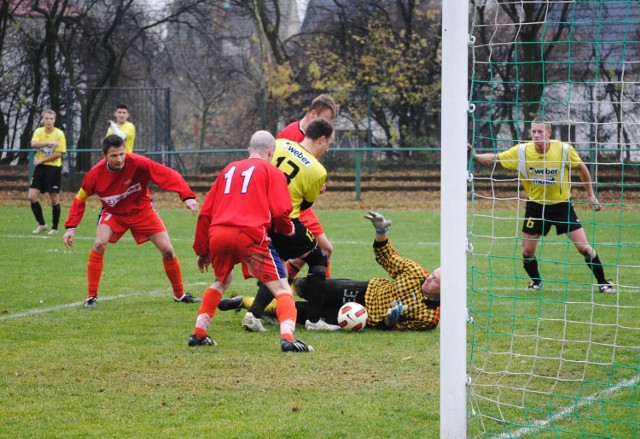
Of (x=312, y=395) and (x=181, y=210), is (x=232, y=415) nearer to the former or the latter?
(x=312, y=395)

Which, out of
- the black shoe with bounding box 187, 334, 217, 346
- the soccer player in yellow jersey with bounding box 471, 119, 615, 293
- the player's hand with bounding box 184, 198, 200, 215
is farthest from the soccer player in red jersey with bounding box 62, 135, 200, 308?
the soccer player in yellow jersey with bounding box 471, 119, 615, 293

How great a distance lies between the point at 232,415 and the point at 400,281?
2.73 m

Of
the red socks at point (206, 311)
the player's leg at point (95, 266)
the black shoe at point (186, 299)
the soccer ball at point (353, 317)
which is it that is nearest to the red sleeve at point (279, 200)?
the red socks at point (206, 311)

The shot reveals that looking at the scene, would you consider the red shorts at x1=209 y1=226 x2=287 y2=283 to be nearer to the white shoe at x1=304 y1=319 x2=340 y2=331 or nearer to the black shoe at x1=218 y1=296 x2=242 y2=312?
the white shoe at x1=304 y1=319 x2=340 y2=331

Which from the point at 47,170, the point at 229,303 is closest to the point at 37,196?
the point at 47,170

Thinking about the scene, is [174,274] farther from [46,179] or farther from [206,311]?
[46,179]

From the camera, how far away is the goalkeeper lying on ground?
7156 millimetres

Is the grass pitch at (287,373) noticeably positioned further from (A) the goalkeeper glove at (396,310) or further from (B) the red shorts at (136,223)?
(B) the red shorts at (136,223)

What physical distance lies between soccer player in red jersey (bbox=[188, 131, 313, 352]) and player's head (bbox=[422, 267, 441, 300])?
45.0 inches

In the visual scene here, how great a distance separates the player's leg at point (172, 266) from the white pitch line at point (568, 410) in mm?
4568

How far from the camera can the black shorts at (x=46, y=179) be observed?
51.7ft

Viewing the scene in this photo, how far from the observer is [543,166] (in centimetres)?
912

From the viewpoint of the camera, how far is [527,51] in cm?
2398

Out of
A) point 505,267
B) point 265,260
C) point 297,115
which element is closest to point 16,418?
point 265,260
